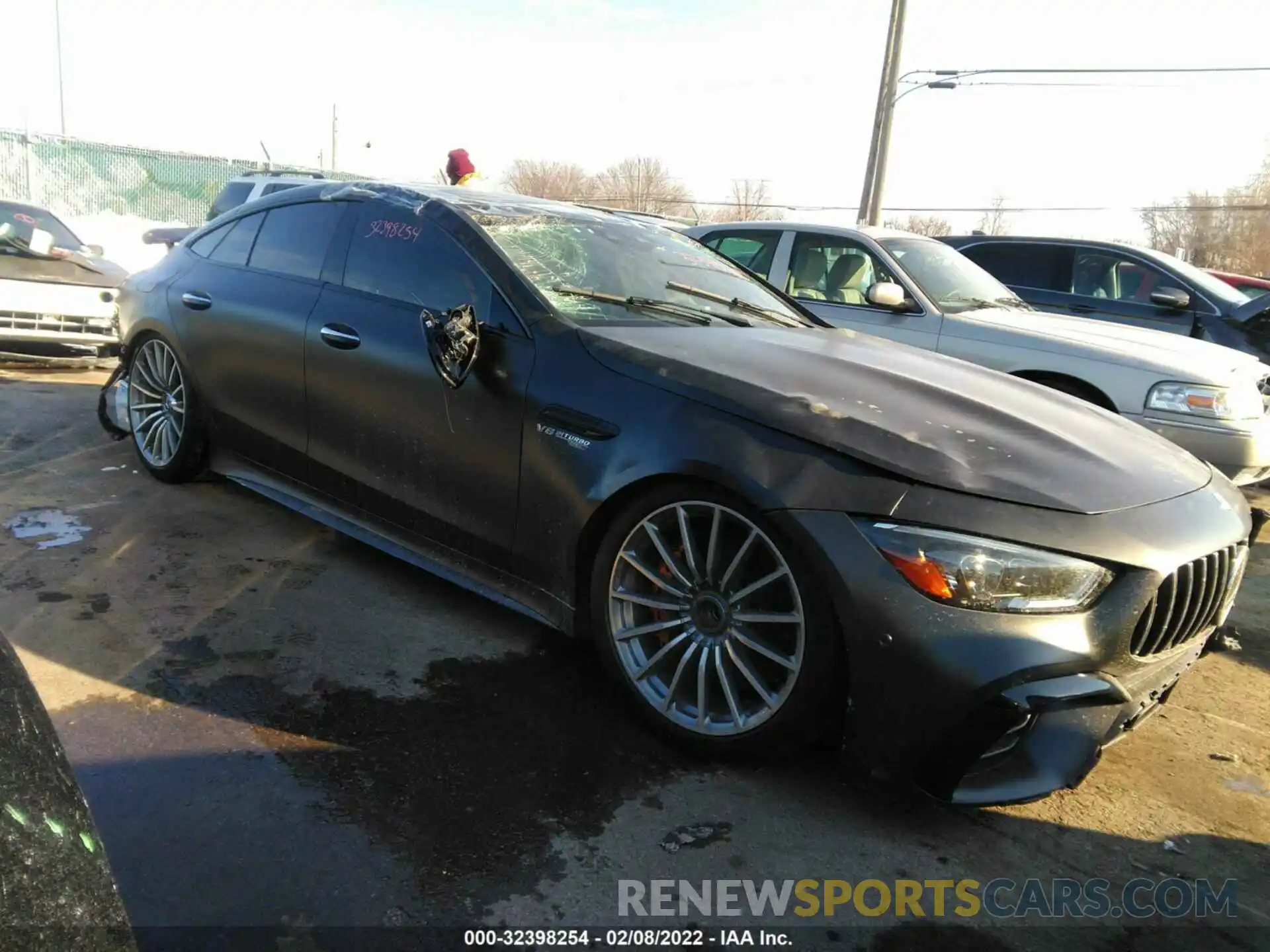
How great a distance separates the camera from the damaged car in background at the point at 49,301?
7.47 meters

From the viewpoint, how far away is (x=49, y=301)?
7555mm

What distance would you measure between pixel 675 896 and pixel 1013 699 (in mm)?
877

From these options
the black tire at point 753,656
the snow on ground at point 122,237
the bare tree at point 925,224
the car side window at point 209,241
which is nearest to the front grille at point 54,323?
the car side window at point 209,241

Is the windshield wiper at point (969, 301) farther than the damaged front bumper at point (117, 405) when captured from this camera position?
Yes

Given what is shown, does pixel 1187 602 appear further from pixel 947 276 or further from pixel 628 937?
pixel 947 276

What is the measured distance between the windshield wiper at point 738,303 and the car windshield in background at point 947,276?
259 cm

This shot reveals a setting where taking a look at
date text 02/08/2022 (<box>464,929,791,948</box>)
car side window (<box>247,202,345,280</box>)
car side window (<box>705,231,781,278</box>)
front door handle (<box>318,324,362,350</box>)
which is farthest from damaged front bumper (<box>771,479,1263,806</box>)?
car side window (<box>705,231,781,278</box>)

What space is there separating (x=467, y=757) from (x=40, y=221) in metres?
8.43

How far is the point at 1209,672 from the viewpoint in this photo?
11.8ft

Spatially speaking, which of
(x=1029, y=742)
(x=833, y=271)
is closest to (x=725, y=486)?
(x=1029, y=742)

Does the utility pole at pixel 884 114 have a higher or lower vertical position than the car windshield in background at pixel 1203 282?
higher

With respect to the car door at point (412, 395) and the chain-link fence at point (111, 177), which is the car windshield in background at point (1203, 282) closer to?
the car door at point (412, 395)

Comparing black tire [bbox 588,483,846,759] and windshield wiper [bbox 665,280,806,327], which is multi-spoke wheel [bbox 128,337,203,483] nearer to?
windshield wiper [bbox 665,280,806,327]

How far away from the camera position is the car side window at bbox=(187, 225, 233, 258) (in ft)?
14.8
